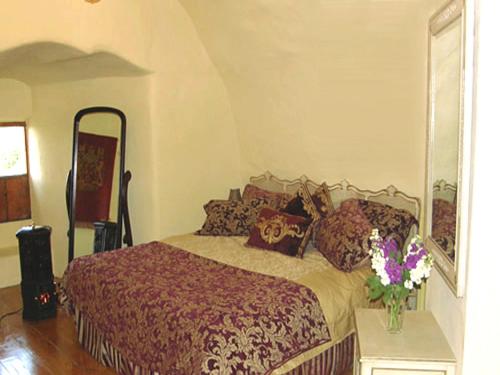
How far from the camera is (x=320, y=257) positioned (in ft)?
12.5

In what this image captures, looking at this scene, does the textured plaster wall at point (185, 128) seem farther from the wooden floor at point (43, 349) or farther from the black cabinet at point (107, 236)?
the wooden floor at point (43, 349)

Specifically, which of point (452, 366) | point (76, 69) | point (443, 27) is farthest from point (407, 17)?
point (76, 69)

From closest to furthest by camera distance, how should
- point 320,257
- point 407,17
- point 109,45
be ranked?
1. point 407,17
2. point 320,257
3. point 109,45

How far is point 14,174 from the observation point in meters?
5.55

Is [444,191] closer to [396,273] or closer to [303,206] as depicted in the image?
[396,273]

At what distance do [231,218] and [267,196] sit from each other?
36 centimetres

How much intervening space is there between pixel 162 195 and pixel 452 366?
2.95m

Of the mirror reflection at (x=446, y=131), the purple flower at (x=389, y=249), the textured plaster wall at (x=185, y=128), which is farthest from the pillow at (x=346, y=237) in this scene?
the textured plaster wall at (x=185, y=128)

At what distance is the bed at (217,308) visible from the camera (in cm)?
275

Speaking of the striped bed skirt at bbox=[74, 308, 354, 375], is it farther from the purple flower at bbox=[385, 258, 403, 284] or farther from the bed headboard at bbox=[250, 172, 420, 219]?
the bed headboard at bbox=[250, 172, 420, 219]

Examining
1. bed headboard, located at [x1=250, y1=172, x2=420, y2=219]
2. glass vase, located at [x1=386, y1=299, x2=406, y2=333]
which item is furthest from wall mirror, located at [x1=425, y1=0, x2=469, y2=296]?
bed headboard, located at [x1=250, y1=172, x2=420, y2=219]

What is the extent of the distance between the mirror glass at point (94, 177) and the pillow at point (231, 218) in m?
0.90

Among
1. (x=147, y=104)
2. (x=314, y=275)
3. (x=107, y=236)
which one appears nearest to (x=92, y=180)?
(x=107, y=236)

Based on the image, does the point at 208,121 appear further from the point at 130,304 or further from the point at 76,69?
the point at 130,304
